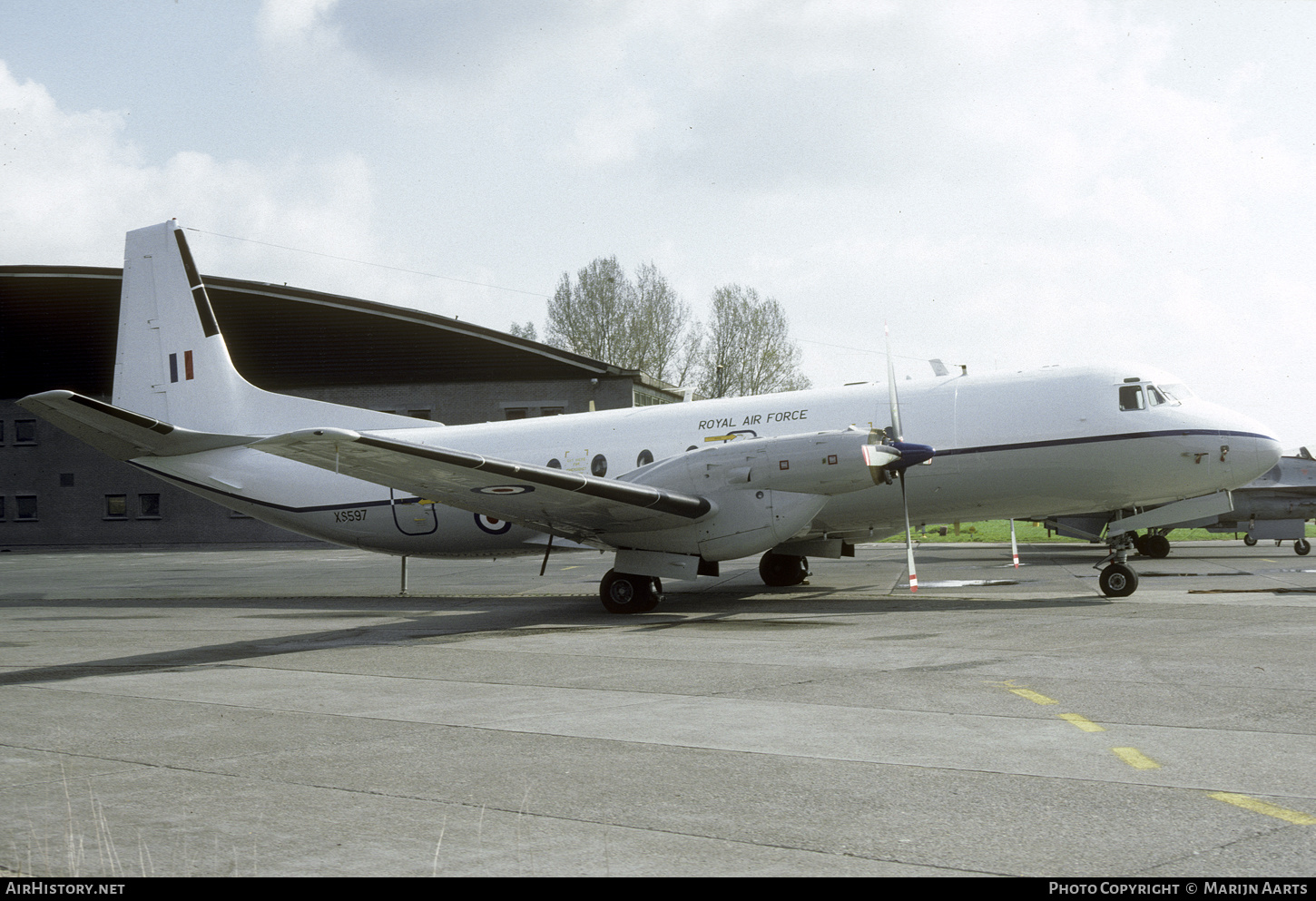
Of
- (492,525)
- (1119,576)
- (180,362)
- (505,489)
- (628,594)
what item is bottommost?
(1119,576)

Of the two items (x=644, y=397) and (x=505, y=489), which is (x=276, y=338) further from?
(x=505, y=489)

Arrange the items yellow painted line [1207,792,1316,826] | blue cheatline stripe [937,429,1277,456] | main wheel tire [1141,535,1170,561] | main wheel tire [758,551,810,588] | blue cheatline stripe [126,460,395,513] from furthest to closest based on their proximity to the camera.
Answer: main wheel tire [1141,535,1170,561], main wheel tire [758,551,810,588], blue cheatline stripe [126,460,395,513], blue cheatline stripe [937,429,1277,456], yellow painted line [1207,792,1316,826]

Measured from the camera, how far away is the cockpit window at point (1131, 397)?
15453 millimetres

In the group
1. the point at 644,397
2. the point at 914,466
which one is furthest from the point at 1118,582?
the point at 644,397

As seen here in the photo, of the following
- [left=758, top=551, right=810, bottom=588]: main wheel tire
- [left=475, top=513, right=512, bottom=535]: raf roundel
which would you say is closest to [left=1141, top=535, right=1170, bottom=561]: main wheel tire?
[left=758, top=551, right=810, bottom=588]: main wheel tire

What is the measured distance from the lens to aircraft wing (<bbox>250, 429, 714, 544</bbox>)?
43.4ft

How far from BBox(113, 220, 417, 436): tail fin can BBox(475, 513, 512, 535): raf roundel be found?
11.5 ft

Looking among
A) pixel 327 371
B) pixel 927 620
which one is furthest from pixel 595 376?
pixel 927 620

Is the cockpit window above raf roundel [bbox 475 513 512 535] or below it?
above

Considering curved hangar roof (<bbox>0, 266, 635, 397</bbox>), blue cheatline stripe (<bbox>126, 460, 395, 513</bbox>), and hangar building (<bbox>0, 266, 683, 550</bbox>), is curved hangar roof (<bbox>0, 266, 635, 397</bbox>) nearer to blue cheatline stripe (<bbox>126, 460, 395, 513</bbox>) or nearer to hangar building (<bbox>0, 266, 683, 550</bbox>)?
hangar building (<bbox>0, 266, 683, 550</bbox>)

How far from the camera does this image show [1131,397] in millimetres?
15516

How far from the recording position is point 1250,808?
4.76 meters

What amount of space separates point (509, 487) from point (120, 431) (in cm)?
687

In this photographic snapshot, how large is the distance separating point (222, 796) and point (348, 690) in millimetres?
3681
